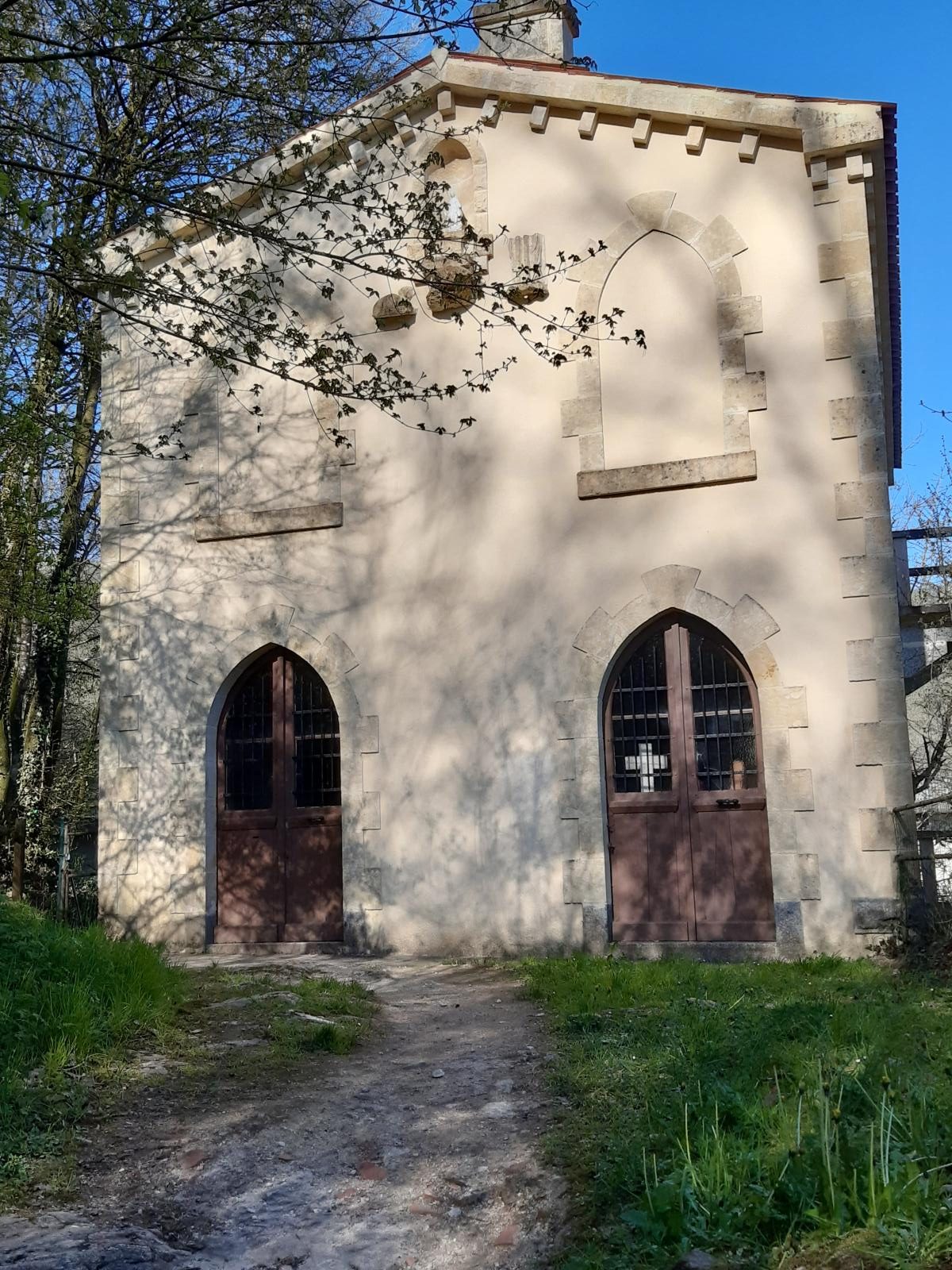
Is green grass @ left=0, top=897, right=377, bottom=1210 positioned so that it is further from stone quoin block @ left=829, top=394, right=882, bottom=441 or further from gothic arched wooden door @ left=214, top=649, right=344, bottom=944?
stone quoin block @ left=829, top=394, right=882, bottom=441

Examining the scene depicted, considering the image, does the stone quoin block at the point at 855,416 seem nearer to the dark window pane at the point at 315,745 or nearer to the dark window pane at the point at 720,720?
the dark window pane at the point at 720,720

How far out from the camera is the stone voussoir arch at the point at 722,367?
9.41 metres

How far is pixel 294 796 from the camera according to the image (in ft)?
34.8

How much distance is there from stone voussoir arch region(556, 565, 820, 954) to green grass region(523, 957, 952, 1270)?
2.50 m

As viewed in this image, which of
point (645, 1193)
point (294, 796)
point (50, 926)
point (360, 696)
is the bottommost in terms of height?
point (645, 1193)

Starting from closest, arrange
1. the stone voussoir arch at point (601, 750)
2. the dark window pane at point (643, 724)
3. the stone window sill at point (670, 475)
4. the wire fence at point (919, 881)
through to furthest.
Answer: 1. the wire fence at point (919, 881)
2. the stone voussoir arch at point (601, 750)
3. the stone window sill at point (670, 475)
4. the dark window pane at point (643, 724)

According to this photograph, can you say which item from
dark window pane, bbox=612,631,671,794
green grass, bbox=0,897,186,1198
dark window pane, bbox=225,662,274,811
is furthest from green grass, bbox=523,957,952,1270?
dark window pane, bbox=225,662,274,811

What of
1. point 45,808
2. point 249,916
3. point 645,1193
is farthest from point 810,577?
point 45,808

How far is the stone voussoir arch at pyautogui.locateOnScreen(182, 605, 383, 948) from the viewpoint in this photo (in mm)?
10062

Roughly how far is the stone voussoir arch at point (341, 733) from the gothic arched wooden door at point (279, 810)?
0.53 feet

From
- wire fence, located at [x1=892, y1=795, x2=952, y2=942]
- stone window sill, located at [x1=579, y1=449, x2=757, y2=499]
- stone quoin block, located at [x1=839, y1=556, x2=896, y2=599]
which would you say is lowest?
wire fence, located at [x1=892, y1=795, x2=952, y2=942]

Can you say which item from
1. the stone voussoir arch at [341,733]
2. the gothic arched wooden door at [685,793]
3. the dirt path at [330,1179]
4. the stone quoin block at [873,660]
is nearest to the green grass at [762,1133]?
the dirt path at [330,1179]

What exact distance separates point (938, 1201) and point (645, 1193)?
84 centimetres

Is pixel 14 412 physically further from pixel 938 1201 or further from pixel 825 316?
pixel 938 1201
